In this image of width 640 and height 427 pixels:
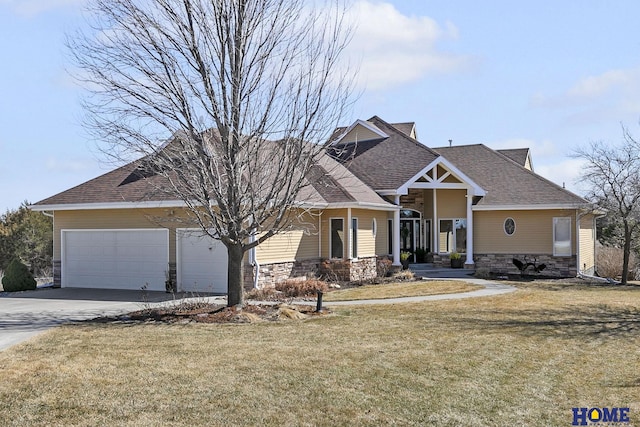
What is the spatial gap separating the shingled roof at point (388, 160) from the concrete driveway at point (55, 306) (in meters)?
10.7

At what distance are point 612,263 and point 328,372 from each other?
22.9 meters

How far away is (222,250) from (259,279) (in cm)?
146

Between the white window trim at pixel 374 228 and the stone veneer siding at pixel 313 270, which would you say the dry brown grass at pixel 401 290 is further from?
the white window trim at pixel 374 228

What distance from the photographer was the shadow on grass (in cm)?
1262

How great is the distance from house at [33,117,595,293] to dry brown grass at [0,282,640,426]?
570cm

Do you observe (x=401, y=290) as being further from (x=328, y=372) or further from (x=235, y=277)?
(x=328, y=372)

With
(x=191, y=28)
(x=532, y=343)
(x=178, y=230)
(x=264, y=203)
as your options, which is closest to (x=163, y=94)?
(x=191, y=28)

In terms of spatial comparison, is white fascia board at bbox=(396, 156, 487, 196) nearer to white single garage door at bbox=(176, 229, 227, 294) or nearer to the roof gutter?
the roof gutter

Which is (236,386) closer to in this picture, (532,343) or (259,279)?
(532,343)

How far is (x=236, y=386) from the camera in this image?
8469mm

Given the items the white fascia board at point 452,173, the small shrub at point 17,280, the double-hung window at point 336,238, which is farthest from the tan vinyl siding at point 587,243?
the small shrub at point 17,280

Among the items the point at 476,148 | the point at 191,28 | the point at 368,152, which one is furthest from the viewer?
the point at 476,148

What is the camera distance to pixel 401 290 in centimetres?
2006

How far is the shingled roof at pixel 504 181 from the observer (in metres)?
26.6
